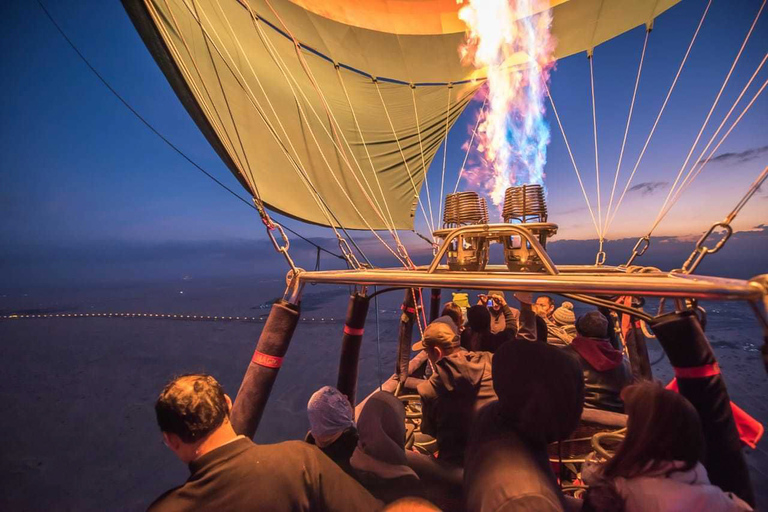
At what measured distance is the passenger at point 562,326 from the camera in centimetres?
485

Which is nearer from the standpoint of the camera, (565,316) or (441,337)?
(441,337)

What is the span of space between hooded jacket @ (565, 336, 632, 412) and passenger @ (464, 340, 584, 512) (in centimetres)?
146

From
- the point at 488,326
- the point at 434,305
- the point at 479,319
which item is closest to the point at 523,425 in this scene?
the point at 479,319

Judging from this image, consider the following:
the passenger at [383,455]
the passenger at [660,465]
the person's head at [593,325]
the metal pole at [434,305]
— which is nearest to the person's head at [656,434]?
the passenger at [660,465]

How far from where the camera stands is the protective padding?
1048 millimetres

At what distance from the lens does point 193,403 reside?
131cm

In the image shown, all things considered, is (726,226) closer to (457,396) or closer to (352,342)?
(457,396)

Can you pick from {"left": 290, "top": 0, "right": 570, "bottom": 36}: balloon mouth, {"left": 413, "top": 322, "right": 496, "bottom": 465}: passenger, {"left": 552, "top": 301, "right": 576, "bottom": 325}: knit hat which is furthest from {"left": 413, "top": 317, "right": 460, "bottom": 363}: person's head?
{"left": 290, "top": 0, "right": 570, "bottom": 36}: balloon mouth

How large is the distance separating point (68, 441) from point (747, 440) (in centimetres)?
2255

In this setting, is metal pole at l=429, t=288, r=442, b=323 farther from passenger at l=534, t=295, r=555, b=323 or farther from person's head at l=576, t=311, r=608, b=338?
passenger at l=534, t=295, r=555, b=323

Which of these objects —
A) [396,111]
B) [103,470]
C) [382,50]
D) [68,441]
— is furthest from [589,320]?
[68,441]

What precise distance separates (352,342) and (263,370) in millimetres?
822

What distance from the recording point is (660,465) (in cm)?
109

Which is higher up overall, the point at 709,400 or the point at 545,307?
the point at 545,307
